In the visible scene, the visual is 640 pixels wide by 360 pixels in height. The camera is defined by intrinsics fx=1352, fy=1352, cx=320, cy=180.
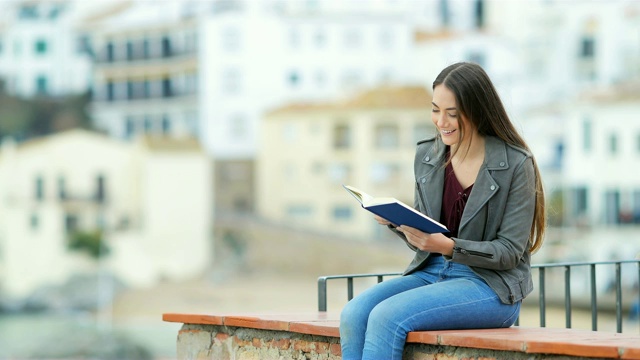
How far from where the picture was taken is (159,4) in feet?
123

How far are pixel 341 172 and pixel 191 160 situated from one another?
13.7ft

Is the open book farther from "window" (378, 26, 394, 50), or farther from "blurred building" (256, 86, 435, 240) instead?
"window" (378, 26, 394, 50)

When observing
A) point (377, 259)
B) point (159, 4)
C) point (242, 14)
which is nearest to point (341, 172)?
point (377, 259)

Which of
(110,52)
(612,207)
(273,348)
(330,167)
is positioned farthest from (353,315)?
(110,52)

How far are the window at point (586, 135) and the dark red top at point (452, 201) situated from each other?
98.6 ft

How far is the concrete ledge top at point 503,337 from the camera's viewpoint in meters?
2.76

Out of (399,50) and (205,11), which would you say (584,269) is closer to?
(399,50)

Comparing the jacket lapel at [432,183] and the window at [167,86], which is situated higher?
the window at [167,86]

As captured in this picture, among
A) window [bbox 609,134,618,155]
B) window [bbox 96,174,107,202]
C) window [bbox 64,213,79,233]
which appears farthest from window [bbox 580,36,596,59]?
window [bbox 64,213,79,233]

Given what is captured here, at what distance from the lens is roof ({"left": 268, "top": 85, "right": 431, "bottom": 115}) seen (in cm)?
3531

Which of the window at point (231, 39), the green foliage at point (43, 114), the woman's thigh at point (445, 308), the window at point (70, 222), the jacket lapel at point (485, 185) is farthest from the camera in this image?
the green foliage at point (43, 114)

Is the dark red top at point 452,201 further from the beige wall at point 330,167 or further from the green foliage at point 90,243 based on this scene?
the green foliage at point 90,243

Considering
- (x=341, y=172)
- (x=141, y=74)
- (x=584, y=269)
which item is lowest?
(x=584, y=269)

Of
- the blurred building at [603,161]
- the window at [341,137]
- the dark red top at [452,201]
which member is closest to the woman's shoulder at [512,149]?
the dark red top at [452,201]
